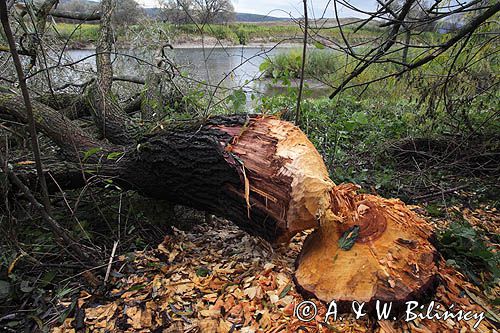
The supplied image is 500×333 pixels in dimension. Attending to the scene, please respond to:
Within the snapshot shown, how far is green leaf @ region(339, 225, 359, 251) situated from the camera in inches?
64.2

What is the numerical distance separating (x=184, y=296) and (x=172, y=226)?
712 millimetres

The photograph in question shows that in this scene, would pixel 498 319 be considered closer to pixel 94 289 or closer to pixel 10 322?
pixel 94 289

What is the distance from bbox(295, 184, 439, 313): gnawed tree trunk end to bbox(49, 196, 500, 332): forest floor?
90 millimetres

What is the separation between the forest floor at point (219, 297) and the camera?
1470mm

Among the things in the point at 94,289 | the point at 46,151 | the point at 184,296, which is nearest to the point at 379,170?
the point at 184,296

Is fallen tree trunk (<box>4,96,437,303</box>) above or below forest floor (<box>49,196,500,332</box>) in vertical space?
above

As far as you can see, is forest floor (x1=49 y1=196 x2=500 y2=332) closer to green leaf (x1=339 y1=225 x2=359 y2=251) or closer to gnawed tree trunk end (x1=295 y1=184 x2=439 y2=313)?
gnawed tree trunk end (x1=295 y1=184 x2=439 y2=313)

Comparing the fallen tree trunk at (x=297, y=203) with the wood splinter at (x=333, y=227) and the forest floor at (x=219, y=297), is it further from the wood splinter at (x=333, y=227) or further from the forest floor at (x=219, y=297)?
the forest floor at (x=219, y=297)

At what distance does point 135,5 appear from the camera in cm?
439

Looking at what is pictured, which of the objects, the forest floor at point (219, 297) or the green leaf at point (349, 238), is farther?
the green leaf at point (349, 238)

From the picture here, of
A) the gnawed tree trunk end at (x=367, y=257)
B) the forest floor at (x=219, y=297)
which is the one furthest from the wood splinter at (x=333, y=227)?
the forest floor at (x=219, y=297)

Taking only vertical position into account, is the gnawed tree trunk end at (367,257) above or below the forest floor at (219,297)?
above

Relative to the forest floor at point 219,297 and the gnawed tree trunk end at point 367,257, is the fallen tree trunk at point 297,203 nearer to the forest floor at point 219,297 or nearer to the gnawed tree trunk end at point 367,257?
the gnawed tree trunk end at point 367,257

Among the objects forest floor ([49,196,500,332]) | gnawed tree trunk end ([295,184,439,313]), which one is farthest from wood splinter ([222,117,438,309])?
forest floor ([49,196,500,332])
